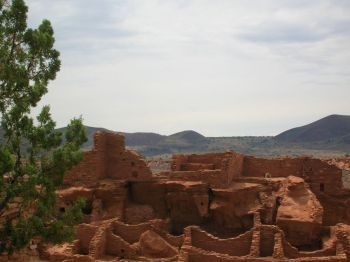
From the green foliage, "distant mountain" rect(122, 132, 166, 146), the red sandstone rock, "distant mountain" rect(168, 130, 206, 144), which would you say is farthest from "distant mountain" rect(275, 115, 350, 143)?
the green foliage

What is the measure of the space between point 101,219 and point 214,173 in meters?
5.06

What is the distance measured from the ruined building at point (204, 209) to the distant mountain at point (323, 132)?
153 ft

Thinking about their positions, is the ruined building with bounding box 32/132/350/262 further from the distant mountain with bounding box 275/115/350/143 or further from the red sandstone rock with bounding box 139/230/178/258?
the distant mountain with bounding box 275/115/350/143

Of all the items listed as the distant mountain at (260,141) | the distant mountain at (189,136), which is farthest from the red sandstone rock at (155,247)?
the distant mountain at (189,136)

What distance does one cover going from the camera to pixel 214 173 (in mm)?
22906

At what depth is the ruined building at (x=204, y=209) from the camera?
742 inches

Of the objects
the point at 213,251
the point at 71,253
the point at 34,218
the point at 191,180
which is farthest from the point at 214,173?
the point at 34,218

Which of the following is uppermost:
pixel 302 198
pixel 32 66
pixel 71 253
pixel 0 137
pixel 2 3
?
pixel 2 3

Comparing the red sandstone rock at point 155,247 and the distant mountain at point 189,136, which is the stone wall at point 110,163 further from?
the distant mountain at point 189,136

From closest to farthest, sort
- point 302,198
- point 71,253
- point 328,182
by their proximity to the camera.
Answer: point 71,253 → point 302,198 → point 328,182

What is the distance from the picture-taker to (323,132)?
244 ft

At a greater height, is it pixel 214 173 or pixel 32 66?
pixel 32 66

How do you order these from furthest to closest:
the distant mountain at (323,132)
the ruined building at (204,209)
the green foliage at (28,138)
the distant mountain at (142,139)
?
the distant mountain at (142,139) < the distant mountain at (323,132) < the ruined building at (204,209) < the green foliage at (28,138)

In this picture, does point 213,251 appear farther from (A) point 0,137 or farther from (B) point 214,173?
(A) point 0,137
